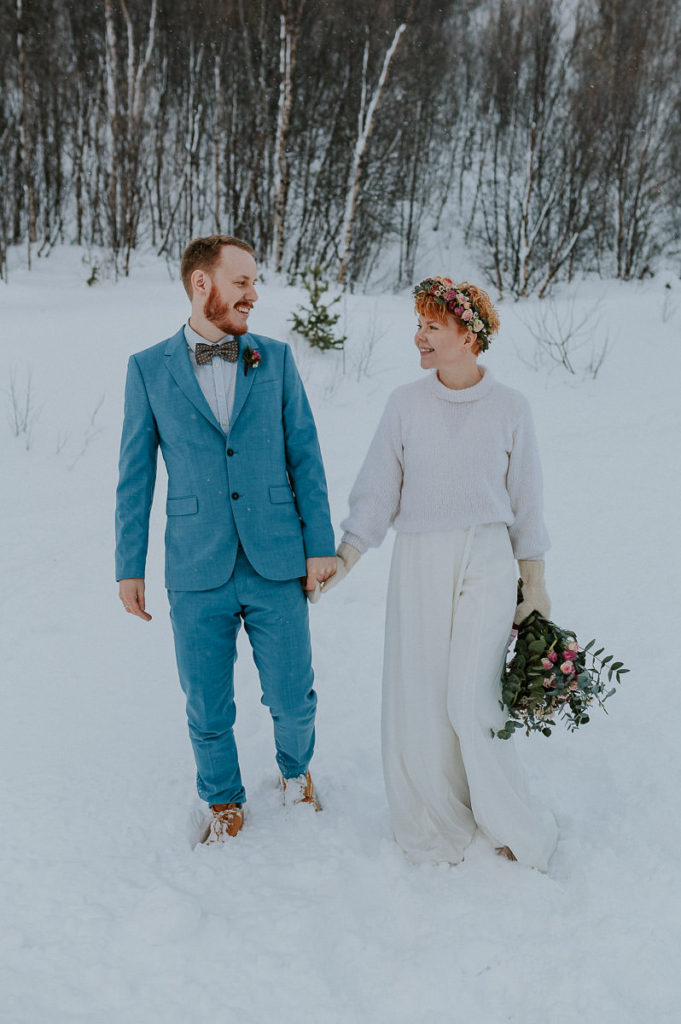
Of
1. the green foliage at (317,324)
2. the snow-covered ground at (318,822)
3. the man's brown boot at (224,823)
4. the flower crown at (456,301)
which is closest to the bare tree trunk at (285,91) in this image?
the green foliage at (317,324)

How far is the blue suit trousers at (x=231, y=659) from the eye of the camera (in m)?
2.22

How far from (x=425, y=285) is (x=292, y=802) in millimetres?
1863

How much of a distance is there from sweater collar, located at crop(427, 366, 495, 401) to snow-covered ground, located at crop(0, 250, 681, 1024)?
1.48 m

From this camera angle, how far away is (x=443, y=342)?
206cm

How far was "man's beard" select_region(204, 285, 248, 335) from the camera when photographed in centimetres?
215

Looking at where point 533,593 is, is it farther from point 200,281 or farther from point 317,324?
point 317,324

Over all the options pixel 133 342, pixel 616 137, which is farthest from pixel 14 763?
pixel 616 137

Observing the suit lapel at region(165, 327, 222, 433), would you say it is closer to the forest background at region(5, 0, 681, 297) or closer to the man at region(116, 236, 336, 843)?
the man at region(116, 236, 336, 843)

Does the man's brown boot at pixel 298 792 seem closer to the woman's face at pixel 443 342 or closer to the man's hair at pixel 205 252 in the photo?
the woman's face at pixel 443 342

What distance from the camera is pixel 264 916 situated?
6.73 feet

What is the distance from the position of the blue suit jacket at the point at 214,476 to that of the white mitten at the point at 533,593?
65 centimetres

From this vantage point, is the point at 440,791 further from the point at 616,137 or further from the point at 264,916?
the point at 616,137

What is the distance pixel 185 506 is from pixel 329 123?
1509 centimetres

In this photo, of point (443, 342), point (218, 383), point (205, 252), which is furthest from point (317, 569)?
point (205, 252)
